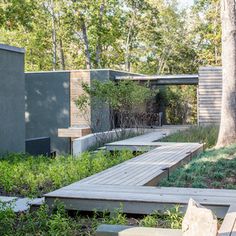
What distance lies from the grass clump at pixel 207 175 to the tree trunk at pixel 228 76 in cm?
216

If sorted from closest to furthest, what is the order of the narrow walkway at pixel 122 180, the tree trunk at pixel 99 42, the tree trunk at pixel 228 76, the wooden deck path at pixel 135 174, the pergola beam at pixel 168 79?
the narrow walkway at pixel 122 180 → the wooden deck path at pixel 135 174 → the tree trunk at pixel 228 76 → the pergola beam at pixel 168 79 → the tree trunk at pixel 99 42

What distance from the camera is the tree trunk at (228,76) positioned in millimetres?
8852

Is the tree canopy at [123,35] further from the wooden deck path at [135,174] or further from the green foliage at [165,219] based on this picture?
the green foliage at [165,219]

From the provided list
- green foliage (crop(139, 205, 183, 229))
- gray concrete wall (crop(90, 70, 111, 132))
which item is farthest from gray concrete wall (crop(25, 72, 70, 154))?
green foliage (crop(139, 205, 183, 229))

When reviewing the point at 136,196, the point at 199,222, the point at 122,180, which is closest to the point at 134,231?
the point at 199,222

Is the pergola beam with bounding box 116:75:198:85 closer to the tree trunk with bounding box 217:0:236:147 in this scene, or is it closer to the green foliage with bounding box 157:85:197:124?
the green foliage with bounding box 157:85:197:124

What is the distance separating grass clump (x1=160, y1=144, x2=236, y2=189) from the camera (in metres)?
5.27

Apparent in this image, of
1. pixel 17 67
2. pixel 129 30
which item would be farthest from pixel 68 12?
pixel 17 67

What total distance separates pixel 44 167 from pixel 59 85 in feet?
33.6

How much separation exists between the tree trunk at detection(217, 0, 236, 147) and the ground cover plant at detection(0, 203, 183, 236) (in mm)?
5198

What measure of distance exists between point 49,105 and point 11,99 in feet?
22.1

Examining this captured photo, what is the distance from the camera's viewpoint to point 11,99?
1027 centimetres

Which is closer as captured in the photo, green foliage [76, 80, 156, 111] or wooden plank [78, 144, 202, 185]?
wooden plank [78, 144, 202, 185]

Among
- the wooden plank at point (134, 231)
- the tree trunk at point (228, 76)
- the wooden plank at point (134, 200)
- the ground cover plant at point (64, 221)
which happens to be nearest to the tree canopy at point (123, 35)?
the tree trunk at point (228, 76)
